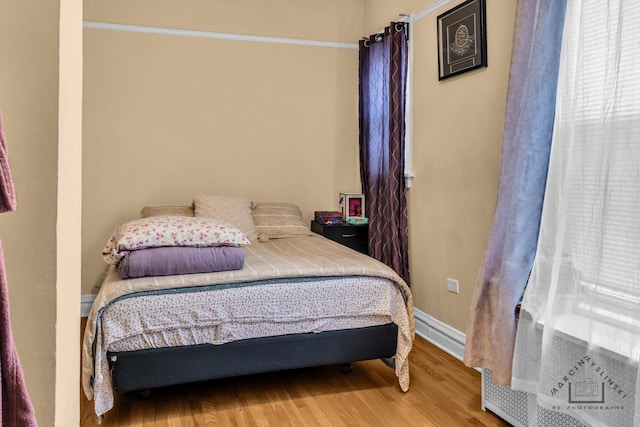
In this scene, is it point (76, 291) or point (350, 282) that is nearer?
point (76, 291)

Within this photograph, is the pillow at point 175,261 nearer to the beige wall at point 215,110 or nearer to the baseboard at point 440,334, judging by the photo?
the baseboard at point 440,334

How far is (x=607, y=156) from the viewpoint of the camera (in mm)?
1852

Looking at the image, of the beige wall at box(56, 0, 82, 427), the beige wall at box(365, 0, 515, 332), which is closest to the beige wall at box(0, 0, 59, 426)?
the beige wall at box(56, 0, 82, 427)

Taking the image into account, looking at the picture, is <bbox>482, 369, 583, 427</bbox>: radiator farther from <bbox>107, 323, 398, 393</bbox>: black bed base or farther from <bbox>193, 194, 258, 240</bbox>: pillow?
<bbox>193, 194, 258, 240</bbox>: pillow

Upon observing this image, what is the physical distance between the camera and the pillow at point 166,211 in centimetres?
376

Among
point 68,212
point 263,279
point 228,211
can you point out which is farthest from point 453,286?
point 68,212

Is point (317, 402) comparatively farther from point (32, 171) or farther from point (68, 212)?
point (32, 171)

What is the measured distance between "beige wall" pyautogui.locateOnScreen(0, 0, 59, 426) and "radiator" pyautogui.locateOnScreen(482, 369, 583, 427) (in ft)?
6.09

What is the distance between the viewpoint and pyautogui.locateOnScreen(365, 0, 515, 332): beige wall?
2.87 meters

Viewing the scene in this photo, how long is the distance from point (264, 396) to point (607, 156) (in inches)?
75.2

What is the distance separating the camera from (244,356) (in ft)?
8.18

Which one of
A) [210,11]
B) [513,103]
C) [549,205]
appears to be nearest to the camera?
[549,205]

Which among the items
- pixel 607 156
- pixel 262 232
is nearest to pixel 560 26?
pixel 607 156

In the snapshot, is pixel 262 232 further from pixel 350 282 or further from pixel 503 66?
pixel 503 66
